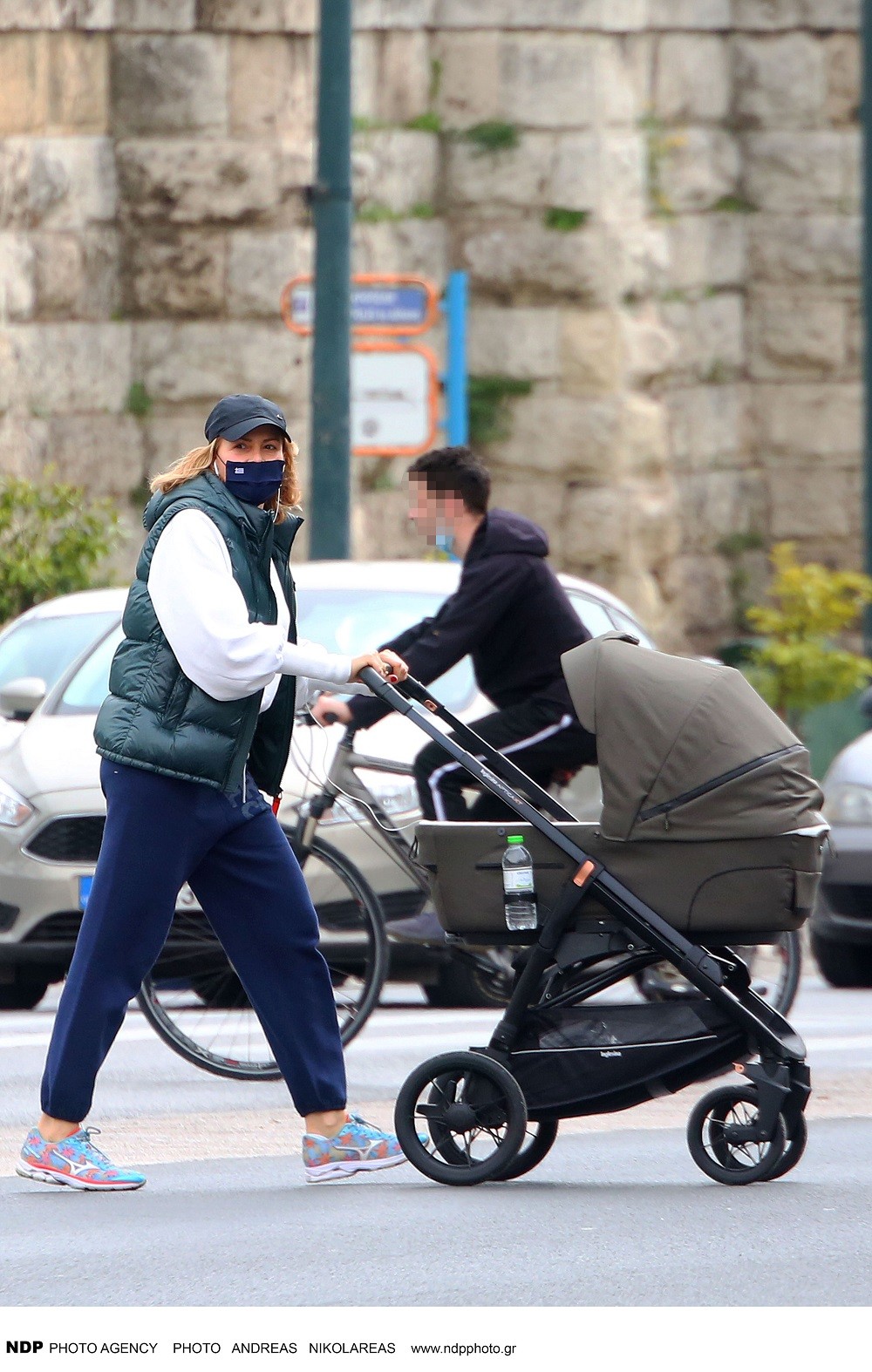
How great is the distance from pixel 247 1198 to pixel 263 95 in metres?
13.0

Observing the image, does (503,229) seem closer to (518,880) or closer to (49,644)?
(49,644)

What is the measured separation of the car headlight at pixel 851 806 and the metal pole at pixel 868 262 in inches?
196

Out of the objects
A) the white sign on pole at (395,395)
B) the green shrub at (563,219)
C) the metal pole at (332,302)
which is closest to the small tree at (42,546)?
the metal pole at (332,302)

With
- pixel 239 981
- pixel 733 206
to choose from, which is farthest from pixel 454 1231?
pixel 733 206

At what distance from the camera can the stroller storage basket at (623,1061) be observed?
6.10m

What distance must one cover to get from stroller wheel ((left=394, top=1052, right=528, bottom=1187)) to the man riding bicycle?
7.07 feet

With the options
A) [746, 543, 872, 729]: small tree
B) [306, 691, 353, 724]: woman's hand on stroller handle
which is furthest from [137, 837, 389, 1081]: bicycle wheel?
[746, 543, 872, 729]: small tree

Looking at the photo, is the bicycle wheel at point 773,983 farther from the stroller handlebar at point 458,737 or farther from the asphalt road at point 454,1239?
the stroller handlebar at point 458,737

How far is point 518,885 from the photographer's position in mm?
6109

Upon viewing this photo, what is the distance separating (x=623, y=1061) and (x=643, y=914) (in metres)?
0.35

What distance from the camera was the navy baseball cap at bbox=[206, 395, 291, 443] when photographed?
20.0 ft

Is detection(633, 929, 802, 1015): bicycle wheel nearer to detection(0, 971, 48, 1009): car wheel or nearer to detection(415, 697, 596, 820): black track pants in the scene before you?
detection(415, 697, 596, 820): black track pants

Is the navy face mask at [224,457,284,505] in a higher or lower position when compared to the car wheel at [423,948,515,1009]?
higher
